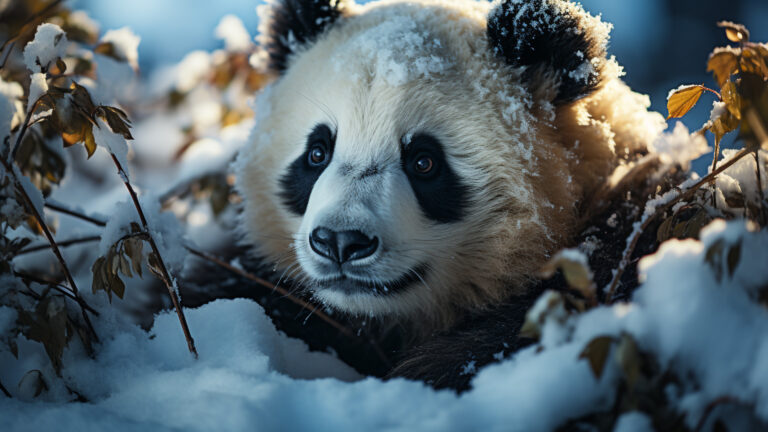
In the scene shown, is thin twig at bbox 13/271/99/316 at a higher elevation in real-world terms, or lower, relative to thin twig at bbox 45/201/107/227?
lower

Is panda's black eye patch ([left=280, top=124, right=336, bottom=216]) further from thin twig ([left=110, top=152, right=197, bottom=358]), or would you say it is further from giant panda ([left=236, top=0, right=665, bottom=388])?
thin twig ([left=110, top=152, right=197, bottom=358])

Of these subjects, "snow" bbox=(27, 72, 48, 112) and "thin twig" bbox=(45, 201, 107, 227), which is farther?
"thin twig" bbox=(45, 201, 107, 227)

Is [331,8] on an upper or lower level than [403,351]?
upper

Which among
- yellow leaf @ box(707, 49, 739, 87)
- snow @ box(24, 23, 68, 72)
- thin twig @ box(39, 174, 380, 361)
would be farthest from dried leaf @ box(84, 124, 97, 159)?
yellow leaf @ box(707, 49, 739, 87)

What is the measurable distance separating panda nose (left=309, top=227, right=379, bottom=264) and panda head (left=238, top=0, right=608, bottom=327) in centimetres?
3

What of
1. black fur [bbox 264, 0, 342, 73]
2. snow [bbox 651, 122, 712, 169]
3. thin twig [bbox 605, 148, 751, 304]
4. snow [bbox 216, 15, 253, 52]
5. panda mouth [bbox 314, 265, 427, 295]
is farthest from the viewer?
snow [bbox 216, 15, 253, 52]

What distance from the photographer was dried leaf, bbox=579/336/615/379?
1097 millimetres

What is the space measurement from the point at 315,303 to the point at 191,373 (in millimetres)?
781

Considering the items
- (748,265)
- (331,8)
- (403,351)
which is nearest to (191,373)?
(403,351)

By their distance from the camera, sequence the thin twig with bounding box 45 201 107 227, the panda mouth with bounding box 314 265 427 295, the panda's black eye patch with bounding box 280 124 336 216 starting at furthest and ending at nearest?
the panda's black eye patch with bounding box 280 124 336 216 → the thin twig with bounding box 45 201 107 227 → the panda mouth with bounding box 314 265 427 295

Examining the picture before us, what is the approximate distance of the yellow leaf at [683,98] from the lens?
1.64 meters

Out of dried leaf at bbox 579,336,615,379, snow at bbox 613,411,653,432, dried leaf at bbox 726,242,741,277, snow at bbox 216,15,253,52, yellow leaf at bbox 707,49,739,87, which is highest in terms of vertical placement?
snow at bbox 216,15,253,52

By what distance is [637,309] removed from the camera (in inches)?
46.1

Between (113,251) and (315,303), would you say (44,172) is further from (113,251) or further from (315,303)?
(315,303)
